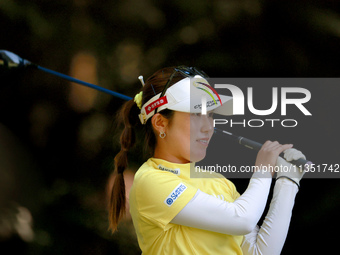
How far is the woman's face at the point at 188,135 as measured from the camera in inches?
54.7

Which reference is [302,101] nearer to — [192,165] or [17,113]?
[192,165]

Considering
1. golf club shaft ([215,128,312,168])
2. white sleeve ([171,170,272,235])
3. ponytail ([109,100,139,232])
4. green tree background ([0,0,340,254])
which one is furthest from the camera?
green tree background ([0,0,340,254])

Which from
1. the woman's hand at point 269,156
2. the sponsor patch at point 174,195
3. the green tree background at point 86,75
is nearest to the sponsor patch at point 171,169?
the sponsor patch at point 174,195

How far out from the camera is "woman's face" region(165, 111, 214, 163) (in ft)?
4.56

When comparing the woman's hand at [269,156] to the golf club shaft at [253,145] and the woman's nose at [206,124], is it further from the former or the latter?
the woman's nose at [206,124]

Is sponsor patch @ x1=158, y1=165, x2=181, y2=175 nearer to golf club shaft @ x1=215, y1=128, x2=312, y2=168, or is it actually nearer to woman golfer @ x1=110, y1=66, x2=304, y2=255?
woman golfer @ x1=110, y1=66, x2=304, y2=255

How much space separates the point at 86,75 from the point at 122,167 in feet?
3.61

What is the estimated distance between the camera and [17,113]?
2.54 m

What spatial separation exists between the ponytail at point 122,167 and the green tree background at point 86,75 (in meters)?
0.94

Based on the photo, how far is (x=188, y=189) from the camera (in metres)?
1.28

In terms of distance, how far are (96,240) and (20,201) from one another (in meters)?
0.47

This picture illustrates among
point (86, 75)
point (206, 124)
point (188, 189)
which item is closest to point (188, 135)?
point (206, 124)

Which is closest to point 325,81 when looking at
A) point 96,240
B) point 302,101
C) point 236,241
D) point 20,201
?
point 302,101

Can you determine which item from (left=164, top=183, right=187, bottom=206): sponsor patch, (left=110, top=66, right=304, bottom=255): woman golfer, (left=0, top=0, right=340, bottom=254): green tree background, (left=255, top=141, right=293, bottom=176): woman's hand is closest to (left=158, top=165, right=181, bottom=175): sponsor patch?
(left=110, top=66, right=304, bottom=255): woman golfer
